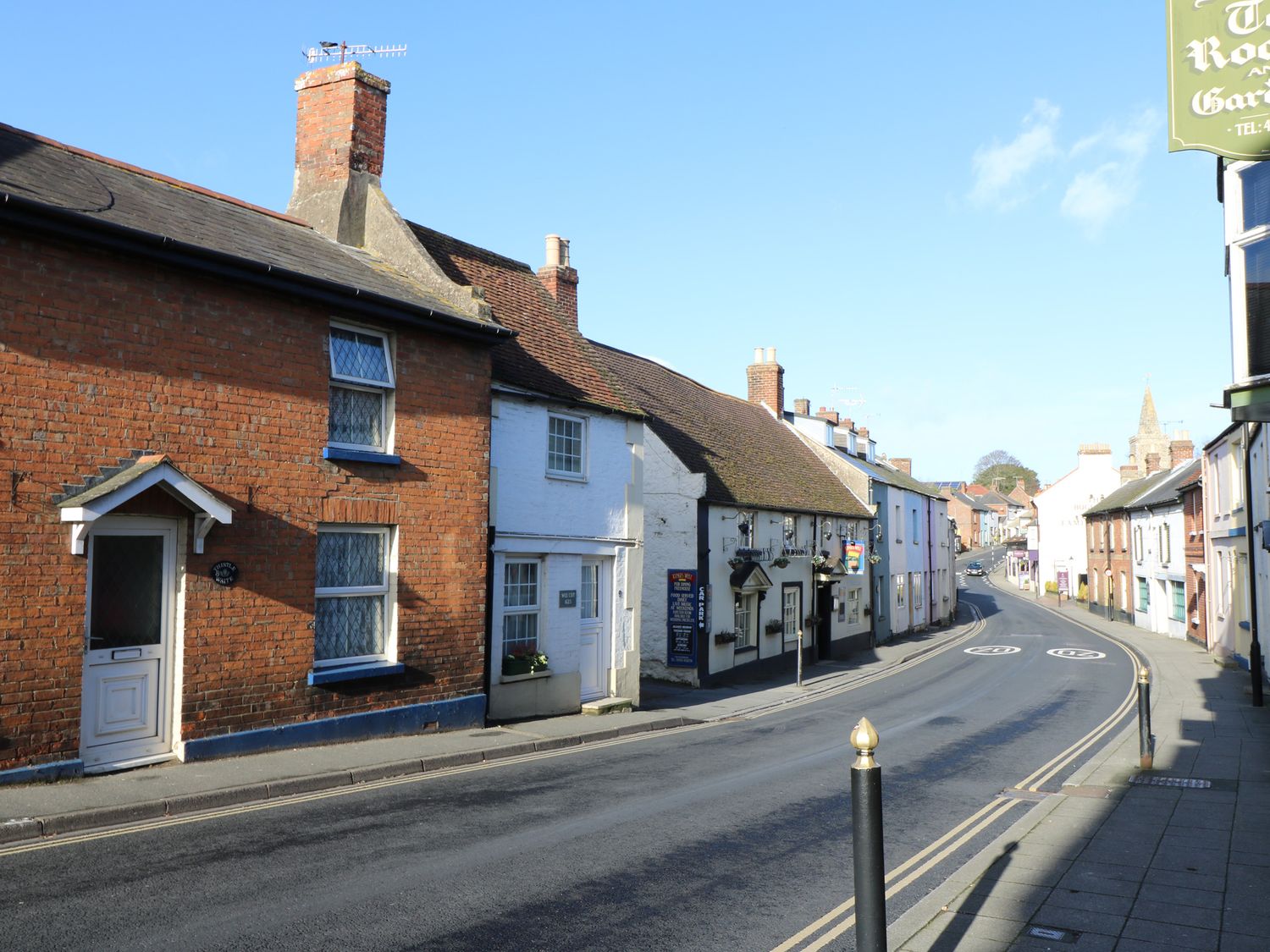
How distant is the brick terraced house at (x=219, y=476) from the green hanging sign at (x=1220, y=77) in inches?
360

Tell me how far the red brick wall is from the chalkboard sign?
0.10 meters

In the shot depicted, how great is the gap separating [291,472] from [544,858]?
247 inches

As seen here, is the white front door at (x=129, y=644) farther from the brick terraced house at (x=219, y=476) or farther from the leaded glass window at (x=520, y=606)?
the leaded glass window at (x=520, y=606)

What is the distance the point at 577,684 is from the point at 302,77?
11.4 meters

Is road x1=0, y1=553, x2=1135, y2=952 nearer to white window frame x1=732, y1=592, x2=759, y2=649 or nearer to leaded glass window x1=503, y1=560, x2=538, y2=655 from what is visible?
leaded glass window x1=503, y1=560, x2=538, y2=655

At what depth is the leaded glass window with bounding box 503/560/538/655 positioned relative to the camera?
51.2 ft

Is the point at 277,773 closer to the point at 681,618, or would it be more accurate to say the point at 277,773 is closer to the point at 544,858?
the point at 544,858

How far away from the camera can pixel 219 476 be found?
438 inches

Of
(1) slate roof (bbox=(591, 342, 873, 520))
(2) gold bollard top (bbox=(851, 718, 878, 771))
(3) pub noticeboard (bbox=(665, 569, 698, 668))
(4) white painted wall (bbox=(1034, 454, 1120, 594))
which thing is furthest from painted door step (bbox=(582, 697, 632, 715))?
(4) white painted wall (bbox=(1034, 454, 1120, 594))

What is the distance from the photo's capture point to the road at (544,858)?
6117mm

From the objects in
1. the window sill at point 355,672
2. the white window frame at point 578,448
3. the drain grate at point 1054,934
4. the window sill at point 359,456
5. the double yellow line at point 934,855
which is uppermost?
the white window frame at point 578,448

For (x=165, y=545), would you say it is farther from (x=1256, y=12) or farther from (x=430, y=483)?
(x=1256, y=12)

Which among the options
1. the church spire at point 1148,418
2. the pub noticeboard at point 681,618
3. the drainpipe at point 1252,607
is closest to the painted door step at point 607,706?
the pub noticeboard at point 681,618

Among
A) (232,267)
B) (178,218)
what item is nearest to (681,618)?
(232,267)
